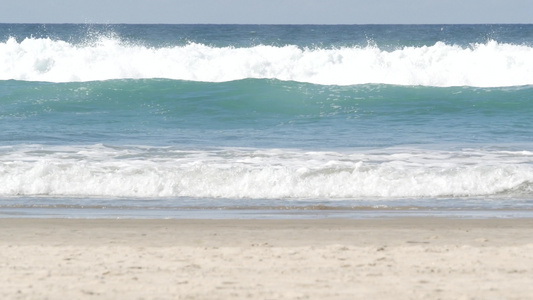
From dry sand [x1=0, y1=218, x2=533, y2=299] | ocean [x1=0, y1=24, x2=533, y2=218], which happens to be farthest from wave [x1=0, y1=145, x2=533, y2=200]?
dry sand [x1=0, y1=218, x2=533, y2=299]

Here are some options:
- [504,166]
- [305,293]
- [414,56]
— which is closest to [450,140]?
[504,166]

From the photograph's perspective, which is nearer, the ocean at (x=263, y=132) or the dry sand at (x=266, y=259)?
the dry sand at (x=266, y=259)

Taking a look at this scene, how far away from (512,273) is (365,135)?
991cm

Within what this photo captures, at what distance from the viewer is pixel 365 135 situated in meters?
15.0

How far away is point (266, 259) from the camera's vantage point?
5.61 metres

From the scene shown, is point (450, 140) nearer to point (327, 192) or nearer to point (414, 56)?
point (327, 192)

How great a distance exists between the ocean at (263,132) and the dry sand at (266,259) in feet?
2.90

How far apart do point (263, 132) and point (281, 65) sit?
9976 millimetres

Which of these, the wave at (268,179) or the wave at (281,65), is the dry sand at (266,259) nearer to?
the wave at (268,179)

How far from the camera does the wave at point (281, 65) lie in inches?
973

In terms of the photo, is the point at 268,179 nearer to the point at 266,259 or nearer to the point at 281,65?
the point at 266,259

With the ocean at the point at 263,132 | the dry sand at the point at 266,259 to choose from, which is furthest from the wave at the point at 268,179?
the dry sand at the point at 266,259

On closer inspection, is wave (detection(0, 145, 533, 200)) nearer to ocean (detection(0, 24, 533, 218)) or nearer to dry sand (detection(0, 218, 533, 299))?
ocean (detection(0, 24, 533, 218))

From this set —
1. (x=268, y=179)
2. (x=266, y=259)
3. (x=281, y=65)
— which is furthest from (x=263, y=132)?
(x=266, y=259)
